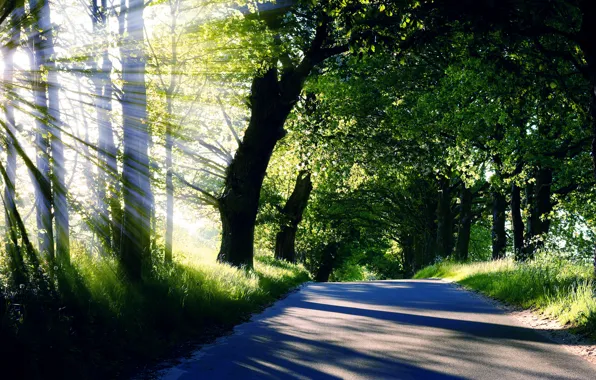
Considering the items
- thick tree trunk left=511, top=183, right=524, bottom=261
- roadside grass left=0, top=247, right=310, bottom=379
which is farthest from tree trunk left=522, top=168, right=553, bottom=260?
roadside grass left=0, top=247, right=310, bottom=379

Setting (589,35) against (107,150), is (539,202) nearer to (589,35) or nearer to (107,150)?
(589,35)

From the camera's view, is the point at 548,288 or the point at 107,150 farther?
the point at 107,150

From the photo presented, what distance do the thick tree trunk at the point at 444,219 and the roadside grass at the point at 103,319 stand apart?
23.2 meters

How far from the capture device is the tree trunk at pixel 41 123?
33.6 feet

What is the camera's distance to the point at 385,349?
7098 millimetres

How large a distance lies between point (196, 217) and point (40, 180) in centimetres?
2099

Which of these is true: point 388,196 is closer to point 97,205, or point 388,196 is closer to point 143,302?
point 97,205

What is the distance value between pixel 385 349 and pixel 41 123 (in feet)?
26.4

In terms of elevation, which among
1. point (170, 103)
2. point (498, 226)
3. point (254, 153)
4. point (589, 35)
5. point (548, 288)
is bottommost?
point (498, 226)

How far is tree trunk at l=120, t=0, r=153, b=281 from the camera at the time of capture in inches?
366

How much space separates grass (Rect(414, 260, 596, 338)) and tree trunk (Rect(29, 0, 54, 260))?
8530 millimetres

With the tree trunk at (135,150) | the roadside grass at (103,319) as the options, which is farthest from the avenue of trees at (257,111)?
the roadside grass at (103,319)

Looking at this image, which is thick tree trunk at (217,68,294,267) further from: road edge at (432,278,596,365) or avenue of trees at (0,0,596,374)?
road edge at (432,278,596,365)

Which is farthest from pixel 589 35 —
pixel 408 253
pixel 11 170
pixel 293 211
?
pixel 408 253
